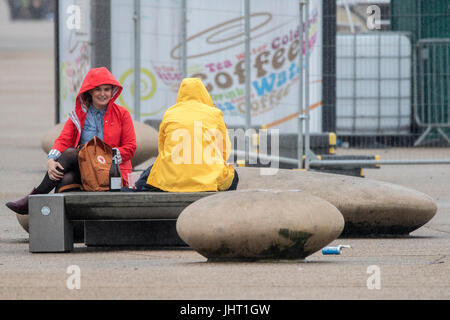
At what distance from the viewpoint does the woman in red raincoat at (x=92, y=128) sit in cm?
919

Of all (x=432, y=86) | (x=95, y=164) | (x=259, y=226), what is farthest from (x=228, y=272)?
(x=432, y=86)

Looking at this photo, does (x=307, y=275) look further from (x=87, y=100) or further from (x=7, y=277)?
(x=87, y=100)

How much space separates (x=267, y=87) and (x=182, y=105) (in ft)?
24.2

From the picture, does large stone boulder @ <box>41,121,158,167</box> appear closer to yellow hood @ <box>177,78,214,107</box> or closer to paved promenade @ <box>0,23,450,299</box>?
paved promenade @ <box>0,23,450,299</box>

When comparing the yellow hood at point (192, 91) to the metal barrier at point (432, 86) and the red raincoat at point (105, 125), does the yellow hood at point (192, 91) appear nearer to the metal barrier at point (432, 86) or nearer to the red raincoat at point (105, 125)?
the red raincoat at point (105, 125)

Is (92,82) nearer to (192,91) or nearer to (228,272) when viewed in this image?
(192,91)

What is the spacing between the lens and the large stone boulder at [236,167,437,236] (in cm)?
977

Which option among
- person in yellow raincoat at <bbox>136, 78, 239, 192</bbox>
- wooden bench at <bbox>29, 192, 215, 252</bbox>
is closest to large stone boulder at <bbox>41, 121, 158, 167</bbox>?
person in yellow raincoat at <bbox>136, 78, 239, 192</bbox>

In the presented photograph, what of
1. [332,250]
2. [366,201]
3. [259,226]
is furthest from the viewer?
[366,201]

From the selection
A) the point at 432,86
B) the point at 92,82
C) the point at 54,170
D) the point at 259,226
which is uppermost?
the point at 432,86

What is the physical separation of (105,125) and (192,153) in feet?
3.07

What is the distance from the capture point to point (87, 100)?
31.3 feet

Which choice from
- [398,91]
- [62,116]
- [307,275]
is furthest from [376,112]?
[307,275]

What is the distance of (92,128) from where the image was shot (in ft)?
31.1
